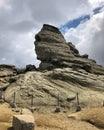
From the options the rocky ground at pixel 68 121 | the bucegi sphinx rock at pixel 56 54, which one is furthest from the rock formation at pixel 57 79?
the rocky ground at pixel 68 121

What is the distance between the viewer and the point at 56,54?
2795 inches

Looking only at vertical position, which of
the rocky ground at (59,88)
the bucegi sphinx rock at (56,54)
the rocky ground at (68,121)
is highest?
the bucegi sphinx rock at (56,54)

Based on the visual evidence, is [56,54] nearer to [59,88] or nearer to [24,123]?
[59,88]

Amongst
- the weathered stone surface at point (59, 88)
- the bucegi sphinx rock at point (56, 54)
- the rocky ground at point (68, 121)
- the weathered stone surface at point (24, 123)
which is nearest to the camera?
the weathered stone surface at point (24, 123)

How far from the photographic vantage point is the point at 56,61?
69.6 metres

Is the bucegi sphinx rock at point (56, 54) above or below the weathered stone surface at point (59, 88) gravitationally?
above

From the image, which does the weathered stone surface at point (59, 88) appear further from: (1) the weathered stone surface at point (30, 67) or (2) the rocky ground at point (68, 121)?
(2) the rocky ground at point (68, 121)

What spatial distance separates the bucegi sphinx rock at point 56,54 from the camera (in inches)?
2721

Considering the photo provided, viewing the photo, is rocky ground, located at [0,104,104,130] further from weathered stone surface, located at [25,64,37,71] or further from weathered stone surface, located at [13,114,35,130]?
weathered stone surface, located at [25,64,37,71]

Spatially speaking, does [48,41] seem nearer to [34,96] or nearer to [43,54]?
[43,54]

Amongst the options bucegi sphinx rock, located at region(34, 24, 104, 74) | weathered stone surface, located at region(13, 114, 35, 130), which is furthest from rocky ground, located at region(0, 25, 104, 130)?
weathered stone surface, located at region(13, 114, 35, 130)

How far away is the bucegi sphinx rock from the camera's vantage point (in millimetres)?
69125

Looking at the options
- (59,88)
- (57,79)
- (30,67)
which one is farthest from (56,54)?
(59,88)

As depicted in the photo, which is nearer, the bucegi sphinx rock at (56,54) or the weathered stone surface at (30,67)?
the bucegi sphinx rock at (56,54)
